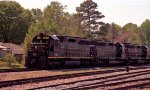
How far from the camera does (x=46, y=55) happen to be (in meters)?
30.3

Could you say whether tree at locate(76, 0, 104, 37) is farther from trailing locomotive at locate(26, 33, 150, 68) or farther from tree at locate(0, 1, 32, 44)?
trailing locomotive at locate(26, 33, 150, 68)

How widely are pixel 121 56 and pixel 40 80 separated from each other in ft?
78.9

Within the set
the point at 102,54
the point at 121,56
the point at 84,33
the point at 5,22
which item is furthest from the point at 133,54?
the point at 5,22

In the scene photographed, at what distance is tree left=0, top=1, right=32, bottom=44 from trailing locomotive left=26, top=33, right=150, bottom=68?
49380 millimetres

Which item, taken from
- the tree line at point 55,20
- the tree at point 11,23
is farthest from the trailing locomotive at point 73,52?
the tree at point 11,23

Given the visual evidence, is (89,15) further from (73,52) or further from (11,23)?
(73,52)

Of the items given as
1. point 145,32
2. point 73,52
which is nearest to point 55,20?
point 73,52

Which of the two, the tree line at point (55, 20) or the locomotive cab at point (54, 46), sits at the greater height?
the tree line at point (55, 20)

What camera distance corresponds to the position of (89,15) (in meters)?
90.5

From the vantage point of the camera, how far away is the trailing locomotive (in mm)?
30781

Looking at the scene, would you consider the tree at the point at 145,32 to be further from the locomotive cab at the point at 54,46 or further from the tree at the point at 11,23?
the locomotive cab at the point at 54,46

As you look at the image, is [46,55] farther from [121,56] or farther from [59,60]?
[121,56]

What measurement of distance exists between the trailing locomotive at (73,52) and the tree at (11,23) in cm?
4938

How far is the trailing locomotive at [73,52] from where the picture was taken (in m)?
30.8
